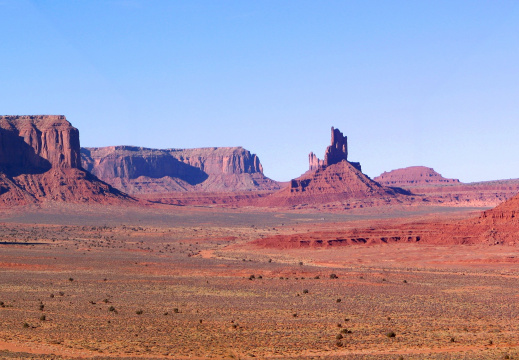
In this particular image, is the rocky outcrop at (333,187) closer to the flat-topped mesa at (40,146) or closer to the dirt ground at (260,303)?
the flat-topped mesa at (40,146)

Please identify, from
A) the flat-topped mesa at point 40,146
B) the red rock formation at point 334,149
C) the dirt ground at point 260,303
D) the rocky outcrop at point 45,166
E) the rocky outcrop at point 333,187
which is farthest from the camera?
the red rock formation at point 334,149

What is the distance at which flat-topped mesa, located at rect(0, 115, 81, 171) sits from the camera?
15150 centimetres

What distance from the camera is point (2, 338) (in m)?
24.1

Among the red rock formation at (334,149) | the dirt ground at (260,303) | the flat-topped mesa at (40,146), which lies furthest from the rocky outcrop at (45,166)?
the dirt ground at (260,303)

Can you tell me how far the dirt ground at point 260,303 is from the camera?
77.2 ft

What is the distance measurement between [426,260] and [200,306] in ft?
101

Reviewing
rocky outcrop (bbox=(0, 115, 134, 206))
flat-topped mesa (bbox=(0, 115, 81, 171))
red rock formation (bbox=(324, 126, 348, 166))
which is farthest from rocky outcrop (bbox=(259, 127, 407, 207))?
flat-topped mesa (bbox=(0, 115, 81, 171))

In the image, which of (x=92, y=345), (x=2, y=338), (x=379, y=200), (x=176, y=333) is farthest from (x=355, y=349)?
(x=379, y=200)

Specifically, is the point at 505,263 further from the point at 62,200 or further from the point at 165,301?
the point at 62,200

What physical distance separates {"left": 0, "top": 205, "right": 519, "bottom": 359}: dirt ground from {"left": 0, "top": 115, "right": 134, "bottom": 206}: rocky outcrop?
77.3m

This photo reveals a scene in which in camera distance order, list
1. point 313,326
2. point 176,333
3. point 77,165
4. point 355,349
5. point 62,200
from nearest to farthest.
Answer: point 355,349, point 176,333, point 313,326, point 62,200, point 77,165

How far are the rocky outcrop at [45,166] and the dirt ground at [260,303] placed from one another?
77.3 m

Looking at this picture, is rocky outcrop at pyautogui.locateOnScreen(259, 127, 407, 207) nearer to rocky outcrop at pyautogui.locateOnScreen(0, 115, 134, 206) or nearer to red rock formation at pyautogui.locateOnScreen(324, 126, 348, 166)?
red rock formation at pyautogui.locateOnScreen(324, 126, 348, 166)

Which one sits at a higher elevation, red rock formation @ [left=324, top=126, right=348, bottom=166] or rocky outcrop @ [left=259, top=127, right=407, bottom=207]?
red rock formation @ [left=324, top=126, right=348, bottom=166]
